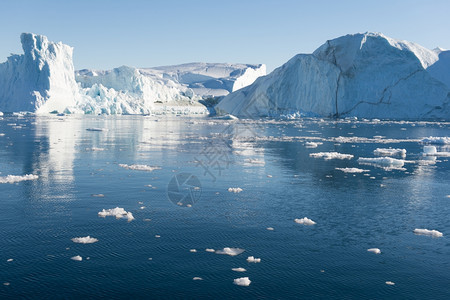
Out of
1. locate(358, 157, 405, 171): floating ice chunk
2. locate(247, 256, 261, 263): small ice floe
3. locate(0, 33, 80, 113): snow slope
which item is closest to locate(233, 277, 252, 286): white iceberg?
locate(247, 256, 261, 263): small ice floe

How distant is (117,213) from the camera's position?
949 centimetres

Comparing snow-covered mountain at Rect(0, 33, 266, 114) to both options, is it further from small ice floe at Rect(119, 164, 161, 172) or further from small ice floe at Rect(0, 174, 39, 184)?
small ice floe at Rect(0, 174, 39, 184)

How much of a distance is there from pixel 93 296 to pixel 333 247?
4.22 meters

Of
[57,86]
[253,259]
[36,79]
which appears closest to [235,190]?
[253,259]

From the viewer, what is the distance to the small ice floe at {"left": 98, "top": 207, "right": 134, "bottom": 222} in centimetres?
930

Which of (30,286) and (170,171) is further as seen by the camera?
(170,171)

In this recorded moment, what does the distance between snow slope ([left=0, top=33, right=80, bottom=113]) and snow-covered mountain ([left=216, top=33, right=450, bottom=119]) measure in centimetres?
3224

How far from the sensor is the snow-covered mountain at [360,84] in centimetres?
6194

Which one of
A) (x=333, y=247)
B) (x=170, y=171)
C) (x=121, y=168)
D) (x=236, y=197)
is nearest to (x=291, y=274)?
(x=333, y=247)

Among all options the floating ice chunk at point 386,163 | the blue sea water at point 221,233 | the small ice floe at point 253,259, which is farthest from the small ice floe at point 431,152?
the small ice floe at point 253,259

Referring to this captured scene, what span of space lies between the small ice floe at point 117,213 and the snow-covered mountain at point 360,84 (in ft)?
186

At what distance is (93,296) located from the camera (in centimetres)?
586

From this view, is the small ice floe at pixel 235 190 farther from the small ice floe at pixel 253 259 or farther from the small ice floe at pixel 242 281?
the small ice floe at pixel 242 281

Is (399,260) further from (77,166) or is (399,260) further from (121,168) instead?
(77,166)
